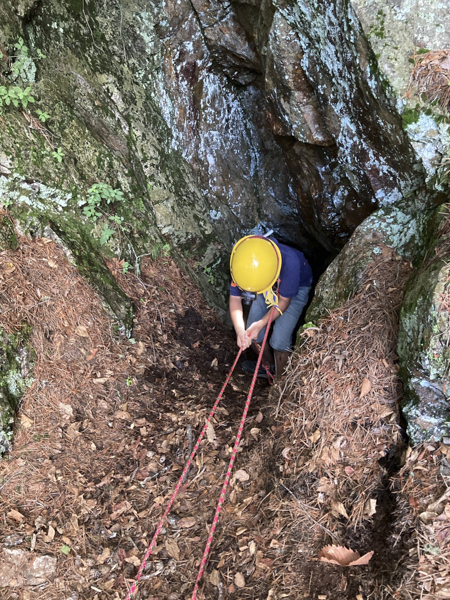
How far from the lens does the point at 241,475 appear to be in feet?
9.53

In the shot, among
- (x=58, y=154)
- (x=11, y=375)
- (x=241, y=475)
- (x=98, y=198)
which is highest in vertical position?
(x=58, y=154)

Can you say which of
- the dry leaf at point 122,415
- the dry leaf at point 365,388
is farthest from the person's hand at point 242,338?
the dry leaf at point 365,388

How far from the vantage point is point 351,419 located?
259cm

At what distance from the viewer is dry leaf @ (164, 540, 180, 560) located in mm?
2666

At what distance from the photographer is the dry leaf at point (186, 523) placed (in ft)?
9.12

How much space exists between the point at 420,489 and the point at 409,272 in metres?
1.45

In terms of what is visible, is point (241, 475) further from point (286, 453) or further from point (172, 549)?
point (172, 549)

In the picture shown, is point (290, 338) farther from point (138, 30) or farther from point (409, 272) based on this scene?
point (138, 30)

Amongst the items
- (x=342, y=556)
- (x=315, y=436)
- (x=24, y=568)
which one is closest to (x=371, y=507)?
(x=342, y=556)

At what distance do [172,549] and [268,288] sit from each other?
2161 millimetres

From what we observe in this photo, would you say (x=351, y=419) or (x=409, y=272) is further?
(x=409, y=272)

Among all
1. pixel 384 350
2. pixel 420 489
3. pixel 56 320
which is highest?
pixel 56 320

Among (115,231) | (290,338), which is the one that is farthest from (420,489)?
(115,231)

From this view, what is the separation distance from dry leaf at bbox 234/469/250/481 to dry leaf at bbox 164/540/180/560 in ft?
1.97
